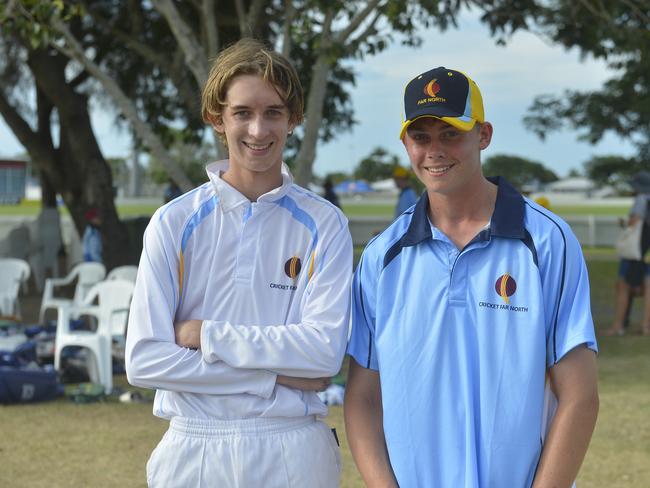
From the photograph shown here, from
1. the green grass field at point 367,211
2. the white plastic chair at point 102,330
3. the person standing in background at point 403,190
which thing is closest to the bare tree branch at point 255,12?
the white plastic chair at point 102,330

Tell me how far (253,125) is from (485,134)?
634 mm

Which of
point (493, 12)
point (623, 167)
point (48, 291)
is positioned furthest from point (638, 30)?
point (48, 291)

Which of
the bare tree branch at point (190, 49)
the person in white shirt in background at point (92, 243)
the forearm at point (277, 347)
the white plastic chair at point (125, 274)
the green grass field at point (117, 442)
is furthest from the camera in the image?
the person in white shirt in background at point (92, 243)

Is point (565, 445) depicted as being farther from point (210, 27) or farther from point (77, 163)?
point (77, 163)

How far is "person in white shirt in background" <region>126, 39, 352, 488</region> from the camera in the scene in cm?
264

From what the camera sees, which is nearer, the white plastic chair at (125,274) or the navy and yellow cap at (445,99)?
the navy and yellow cap at (445,99)

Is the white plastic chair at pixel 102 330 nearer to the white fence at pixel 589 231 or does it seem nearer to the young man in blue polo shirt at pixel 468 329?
the young man in blue polo shirt at pixel 468 329

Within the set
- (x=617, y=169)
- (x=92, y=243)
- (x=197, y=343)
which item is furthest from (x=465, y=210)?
(x=617, y=169)

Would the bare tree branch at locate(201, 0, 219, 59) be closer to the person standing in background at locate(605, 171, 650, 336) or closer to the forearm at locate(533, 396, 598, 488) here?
the person standing in background at locate(605, 171, 650, 336)

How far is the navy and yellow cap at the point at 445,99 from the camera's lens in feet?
7.86

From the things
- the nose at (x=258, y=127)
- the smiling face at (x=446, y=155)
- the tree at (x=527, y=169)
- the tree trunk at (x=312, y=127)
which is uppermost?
the tree at (x=527, y=169)

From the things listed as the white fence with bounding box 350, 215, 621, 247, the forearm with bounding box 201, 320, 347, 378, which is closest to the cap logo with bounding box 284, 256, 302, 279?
the forearm with bounding box 201, 320, 347, 378

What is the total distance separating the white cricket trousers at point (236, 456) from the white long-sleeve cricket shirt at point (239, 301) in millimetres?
35

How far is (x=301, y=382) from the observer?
8.96 ft
